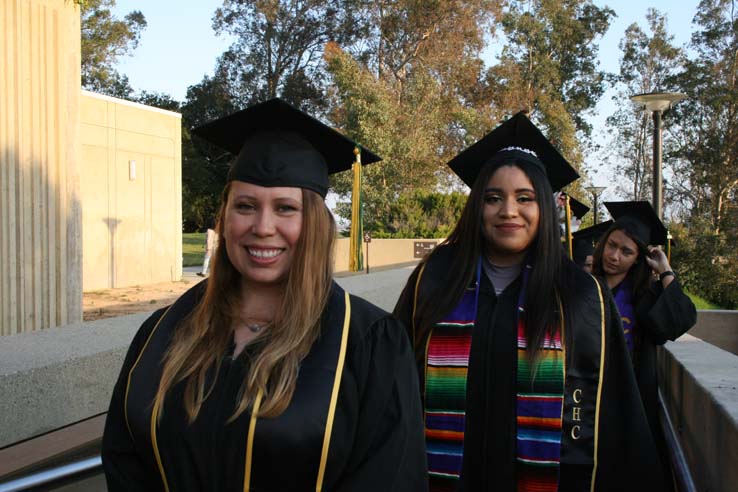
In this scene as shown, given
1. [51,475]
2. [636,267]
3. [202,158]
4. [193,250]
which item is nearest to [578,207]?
[636,267]

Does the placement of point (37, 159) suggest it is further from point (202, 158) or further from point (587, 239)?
point (202, 158)

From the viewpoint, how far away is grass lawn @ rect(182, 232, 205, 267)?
27.1 m

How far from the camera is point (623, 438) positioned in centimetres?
250

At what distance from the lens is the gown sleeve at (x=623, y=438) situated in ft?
8.08

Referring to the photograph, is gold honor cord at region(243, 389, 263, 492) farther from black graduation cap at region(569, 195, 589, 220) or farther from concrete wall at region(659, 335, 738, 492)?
black graduation cap at region(569, 195, 589, 220)

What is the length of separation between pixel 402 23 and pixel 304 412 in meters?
35.2

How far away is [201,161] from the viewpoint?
1436 inches

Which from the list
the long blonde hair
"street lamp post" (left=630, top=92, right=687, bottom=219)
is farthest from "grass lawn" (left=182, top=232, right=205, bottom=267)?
the long blonde hair

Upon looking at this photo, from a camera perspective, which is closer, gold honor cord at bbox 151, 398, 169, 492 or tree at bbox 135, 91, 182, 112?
gold honor cord at bbox 151, 398, 169, 492

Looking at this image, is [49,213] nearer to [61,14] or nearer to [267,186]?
[61,14]

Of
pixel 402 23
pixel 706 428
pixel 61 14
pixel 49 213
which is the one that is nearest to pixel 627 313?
pixel 706 428

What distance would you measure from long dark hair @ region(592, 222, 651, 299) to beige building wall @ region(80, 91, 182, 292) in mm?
12708

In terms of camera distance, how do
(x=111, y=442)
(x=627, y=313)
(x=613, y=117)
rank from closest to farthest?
(x=111, y=442), (x=627, y=313), (x=613, y=117)

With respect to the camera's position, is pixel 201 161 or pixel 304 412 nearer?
pixel 304 412
